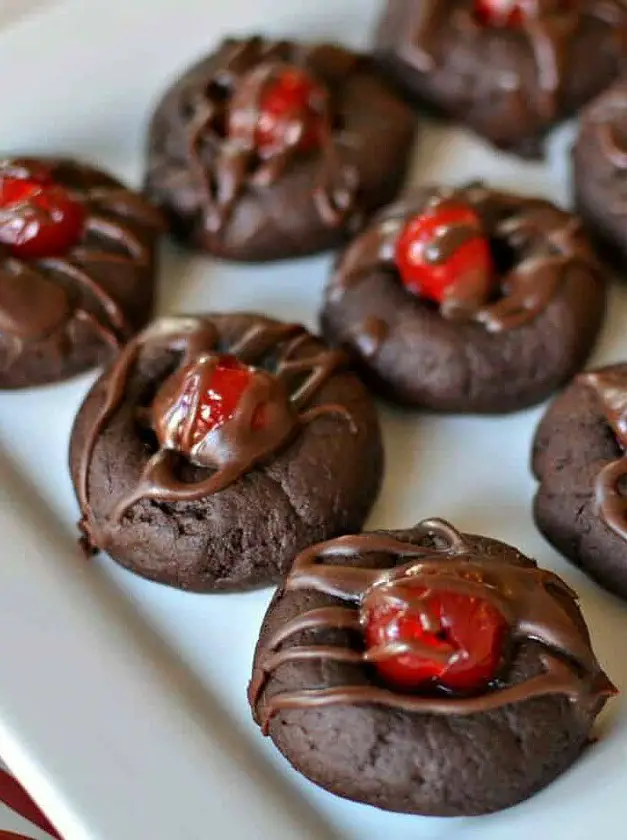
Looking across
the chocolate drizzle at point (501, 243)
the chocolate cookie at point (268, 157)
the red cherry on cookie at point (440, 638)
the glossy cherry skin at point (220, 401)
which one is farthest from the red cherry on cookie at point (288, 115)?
the red cherry on cookie at point (440, 638)

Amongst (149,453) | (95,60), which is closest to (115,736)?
(149,453)

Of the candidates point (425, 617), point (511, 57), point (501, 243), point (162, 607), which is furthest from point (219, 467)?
point (511, 57)

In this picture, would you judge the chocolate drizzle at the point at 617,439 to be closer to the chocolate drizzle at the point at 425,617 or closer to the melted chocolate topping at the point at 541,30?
the chocolate drizzle at the point at 425,617

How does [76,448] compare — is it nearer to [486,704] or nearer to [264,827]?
[264,827]

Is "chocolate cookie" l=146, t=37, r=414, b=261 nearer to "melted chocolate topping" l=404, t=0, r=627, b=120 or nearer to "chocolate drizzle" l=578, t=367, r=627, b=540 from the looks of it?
"melted chocolate topping" l=404, t=0, r=627, b=120

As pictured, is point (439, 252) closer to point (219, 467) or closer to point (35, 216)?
point (219, 467)

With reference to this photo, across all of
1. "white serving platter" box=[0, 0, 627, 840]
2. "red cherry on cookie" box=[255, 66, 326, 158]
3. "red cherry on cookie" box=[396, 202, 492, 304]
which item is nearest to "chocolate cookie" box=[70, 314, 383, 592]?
"white serving platter" box=[0, 0, 627, 840]
